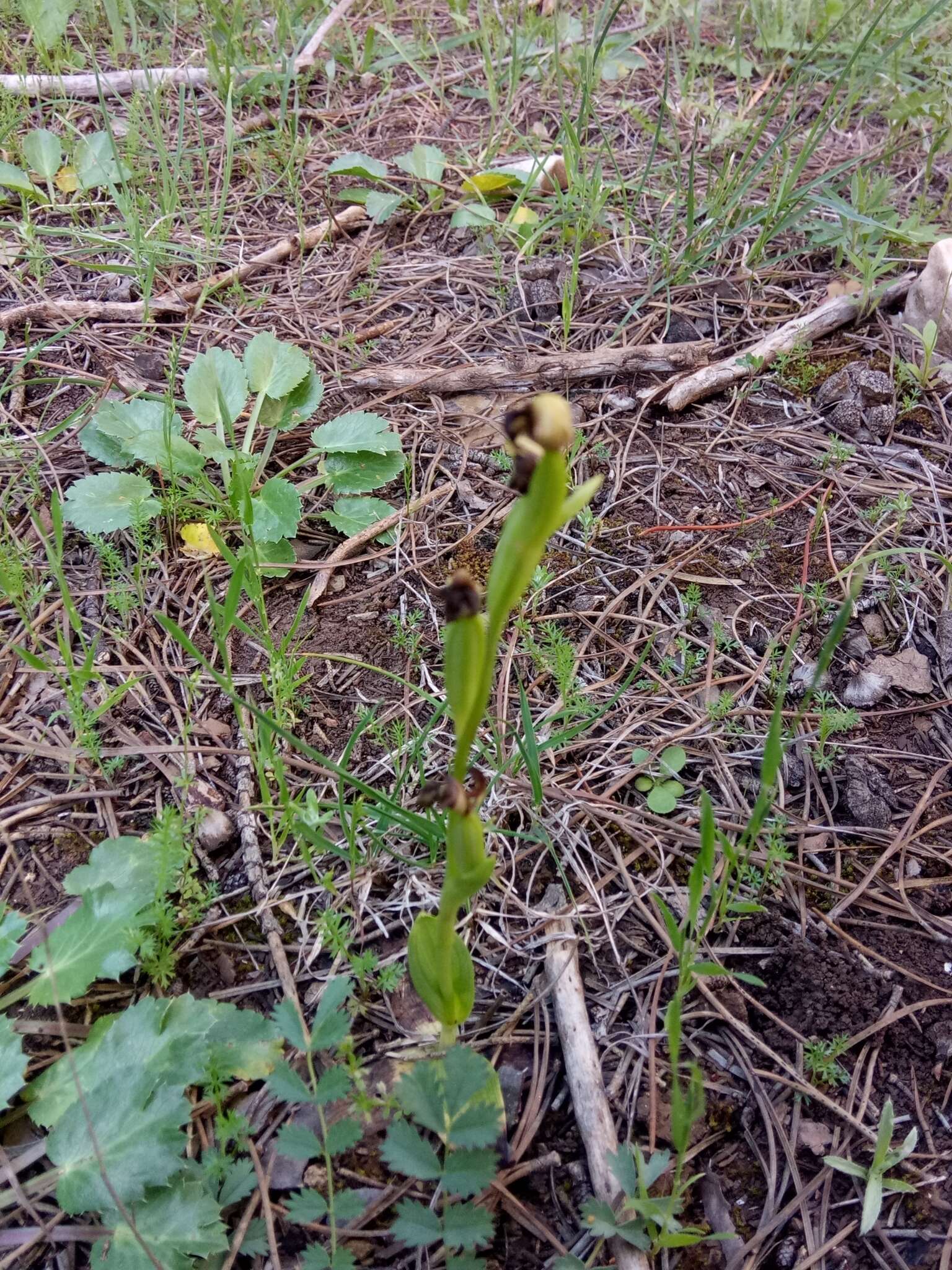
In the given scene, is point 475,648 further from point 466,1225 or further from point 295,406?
point 295,406

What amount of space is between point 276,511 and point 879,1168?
1.34m

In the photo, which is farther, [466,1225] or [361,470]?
[361,470]

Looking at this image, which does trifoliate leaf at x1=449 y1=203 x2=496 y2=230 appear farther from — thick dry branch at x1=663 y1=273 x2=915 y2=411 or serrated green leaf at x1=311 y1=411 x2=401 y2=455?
serrated green leaf at x1=311 y1=411 x2=401 y2=455

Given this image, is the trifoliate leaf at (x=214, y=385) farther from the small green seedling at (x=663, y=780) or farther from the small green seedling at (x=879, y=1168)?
the small green seedling at (x=879, y=1168)

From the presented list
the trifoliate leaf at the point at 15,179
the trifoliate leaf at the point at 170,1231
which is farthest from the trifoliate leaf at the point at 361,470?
the trifoliate leaf at the point at 15,179

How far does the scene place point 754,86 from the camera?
2.80 m

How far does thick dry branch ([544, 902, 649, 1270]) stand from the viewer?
962 mm

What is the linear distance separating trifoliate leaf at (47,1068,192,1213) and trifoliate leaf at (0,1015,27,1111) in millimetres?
67

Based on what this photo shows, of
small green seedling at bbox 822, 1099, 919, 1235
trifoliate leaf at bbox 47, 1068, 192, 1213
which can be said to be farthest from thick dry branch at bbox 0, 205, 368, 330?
→ small green seedling at bbox 822, 1099, 919, 1235

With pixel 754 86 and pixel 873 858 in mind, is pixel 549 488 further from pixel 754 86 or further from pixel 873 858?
pixel 754 86

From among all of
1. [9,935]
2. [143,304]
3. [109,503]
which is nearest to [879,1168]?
[9,935]

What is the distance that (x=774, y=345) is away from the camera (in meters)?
2.03

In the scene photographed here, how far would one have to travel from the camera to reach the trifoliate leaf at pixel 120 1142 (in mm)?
914

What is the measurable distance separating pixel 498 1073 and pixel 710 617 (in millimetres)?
876
